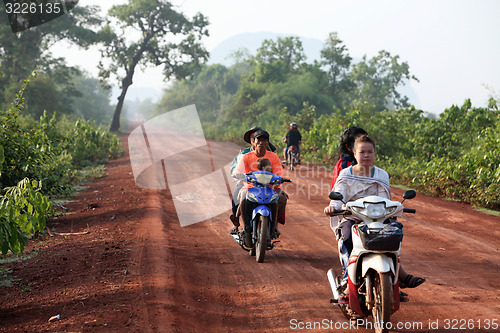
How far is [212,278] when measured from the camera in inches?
252

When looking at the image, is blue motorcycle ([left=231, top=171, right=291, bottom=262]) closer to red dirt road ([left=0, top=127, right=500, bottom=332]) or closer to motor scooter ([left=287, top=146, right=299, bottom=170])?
red dirt road ([left=0, top=127, right=500, bottom=332])

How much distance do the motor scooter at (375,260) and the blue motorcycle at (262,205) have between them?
2480 mm

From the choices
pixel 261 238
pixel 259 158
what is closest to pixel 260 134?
pixel 259 158

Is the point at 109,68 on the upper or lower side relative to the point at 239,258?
upper

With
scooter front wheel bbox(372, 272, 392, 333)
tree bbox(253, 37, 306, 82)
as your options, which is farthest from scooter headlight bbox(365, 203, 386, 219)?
tree bbox(253, 37, 306, 82)

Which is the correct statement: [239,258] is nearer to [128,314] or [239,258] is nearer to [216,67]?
[128,314]

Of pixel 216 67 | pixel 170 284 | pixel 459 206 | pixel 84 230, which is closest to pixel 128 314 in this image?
pixel 170 284

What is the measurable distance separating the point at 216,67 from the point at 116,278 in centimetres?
6772

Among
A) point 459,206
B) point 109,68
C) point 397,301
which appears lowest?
→ point 459,206

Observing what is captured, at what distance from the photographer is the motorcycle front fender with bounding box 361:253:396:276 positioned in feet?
13.7

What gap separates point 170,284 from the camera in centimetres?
583

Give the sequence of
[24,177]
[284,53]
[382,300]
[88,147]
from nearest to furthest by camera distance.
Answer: [382,300], [24,177], [88,147], [284,53]

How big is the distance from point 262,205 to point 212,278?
1.40 m

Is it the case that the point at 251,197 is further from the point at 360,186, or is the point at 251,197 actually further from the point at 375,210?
the point at 375,210
